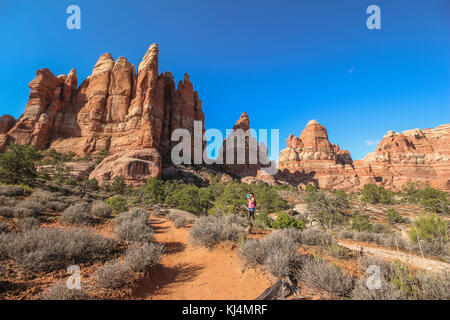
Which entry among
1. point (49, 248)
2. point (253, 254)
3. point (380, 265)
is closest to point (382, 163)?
point (380, 265)

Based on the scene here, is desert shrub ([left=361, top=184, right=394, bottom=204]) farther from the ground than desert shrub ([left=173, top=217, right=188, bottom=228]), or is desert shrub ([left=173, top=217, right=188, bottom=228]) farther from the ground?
desert shrub ([left=173, top=217, right=188, bottom=228])

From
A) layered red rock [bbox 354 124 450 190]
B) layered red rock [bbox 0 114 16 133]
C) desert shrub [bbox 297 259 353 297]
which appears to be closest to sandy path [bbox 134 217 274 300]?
desert shrub [bbox 297 259 353 297]

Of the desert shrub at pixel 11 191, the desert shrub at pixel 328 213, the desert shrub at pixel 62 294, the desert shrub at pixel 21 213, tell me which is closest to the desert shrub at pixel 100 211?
the desert shrub at pixel 21 213

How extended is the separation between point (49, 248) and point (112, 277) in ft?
5.62

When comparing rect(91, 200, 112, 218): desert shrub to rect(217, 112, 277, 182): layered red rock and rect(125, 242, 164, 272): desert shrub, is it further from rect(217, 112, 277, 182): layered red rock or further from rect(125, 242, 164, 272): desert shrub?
rect(217, 112, 277, 182): layered red rock

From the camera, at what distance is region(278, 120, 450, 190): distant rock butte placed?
61.9 m

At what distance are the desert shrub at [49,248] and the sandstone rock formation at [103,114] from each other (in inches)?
1365

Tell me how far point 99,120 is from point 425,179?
107666 mm

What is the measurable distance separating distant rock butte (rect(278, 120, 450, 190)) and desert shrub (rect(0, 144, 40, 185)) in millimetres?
75379

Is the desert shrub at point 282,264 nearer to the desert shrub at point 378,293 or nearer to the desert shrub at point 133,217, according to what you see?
the desert shrub at point 378,293

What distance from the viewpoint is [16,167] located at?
13680 millimetres

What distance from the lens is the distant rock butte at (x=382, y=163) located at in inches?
2438

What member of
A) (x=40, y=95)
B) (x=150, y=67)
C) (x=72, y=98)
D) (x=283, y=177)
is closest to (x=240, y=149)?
(x=283, y=177)
